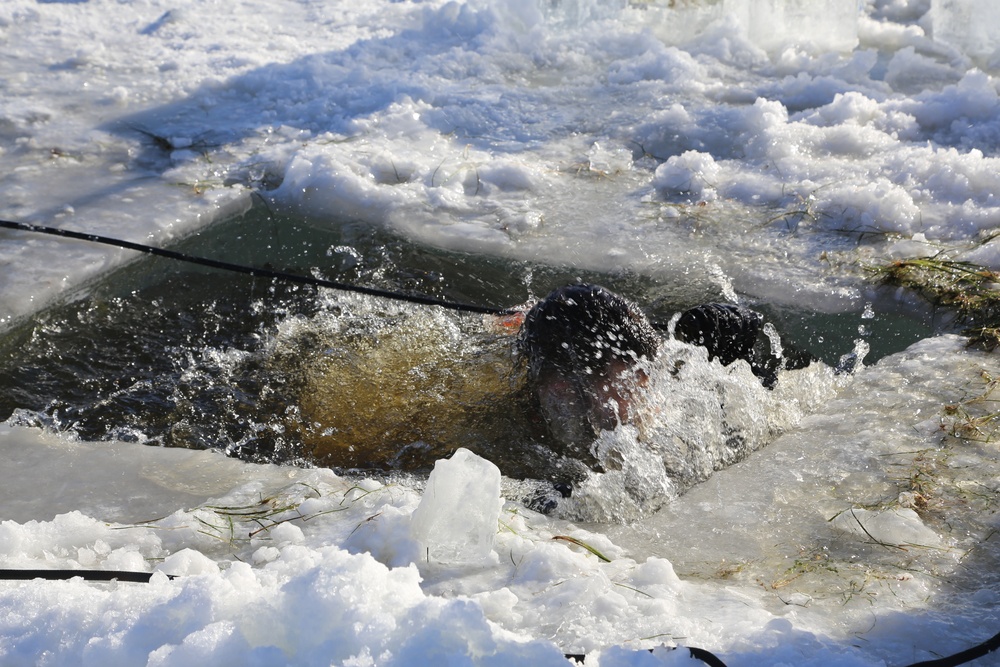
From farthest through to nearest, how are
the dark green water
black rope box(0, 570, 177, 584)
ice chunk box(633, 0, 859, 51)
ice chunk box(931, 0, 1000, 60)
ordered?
ice chunk box(633, 0, 859, 51) < ice chunk box(931, 0, 1000, 60) < the dark green water < black rope box(0, 570, 177, 584)

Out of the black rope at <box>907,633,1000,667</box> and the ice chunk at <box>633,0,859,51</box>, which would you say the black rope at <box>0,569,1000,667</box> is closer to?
the black rope at <box>907,633,1000,667</box>

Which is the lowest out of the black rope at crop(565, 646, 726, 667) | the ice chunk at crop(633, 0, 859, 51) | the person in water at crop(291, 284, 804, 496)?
the person in water at crop(291, 284, 804, 496)

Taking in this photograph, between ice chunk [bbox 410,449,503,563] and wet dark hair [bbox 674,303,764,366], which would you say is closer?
ice chunk [bbox 410,449,503,563]

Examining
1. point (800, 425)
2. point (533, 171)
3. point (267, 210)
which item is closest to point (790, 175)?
point (533, 171)

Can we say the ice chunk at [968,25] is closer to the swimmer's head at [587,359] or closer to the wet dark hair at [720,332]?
the wet dark hair at [720,332]

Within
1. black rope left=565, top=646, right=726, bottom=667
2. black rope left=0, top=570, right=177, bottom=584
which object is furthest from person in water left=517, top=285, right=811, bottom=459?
black rope left=0, top=570, right=177, bottom=584

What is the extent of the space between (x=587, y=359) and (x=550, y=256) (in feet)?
3.83

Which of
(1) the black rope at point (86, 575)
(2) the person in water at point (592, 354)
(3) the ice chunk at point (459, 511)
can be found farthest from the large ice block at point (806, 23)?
(1) the black rope at point (86, 575)

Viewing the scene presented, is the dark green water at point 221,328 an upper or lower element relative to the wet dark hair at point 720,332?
lower

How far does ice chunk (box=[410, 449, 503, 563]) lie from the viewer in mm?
1934

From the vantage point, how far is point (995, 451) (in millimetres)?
2543

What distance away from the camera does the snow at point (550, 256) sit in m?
1.68

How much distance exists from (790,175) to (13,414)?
3.62 m

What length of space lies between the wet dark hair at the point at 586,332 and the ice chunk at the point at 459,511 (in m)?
0.92
